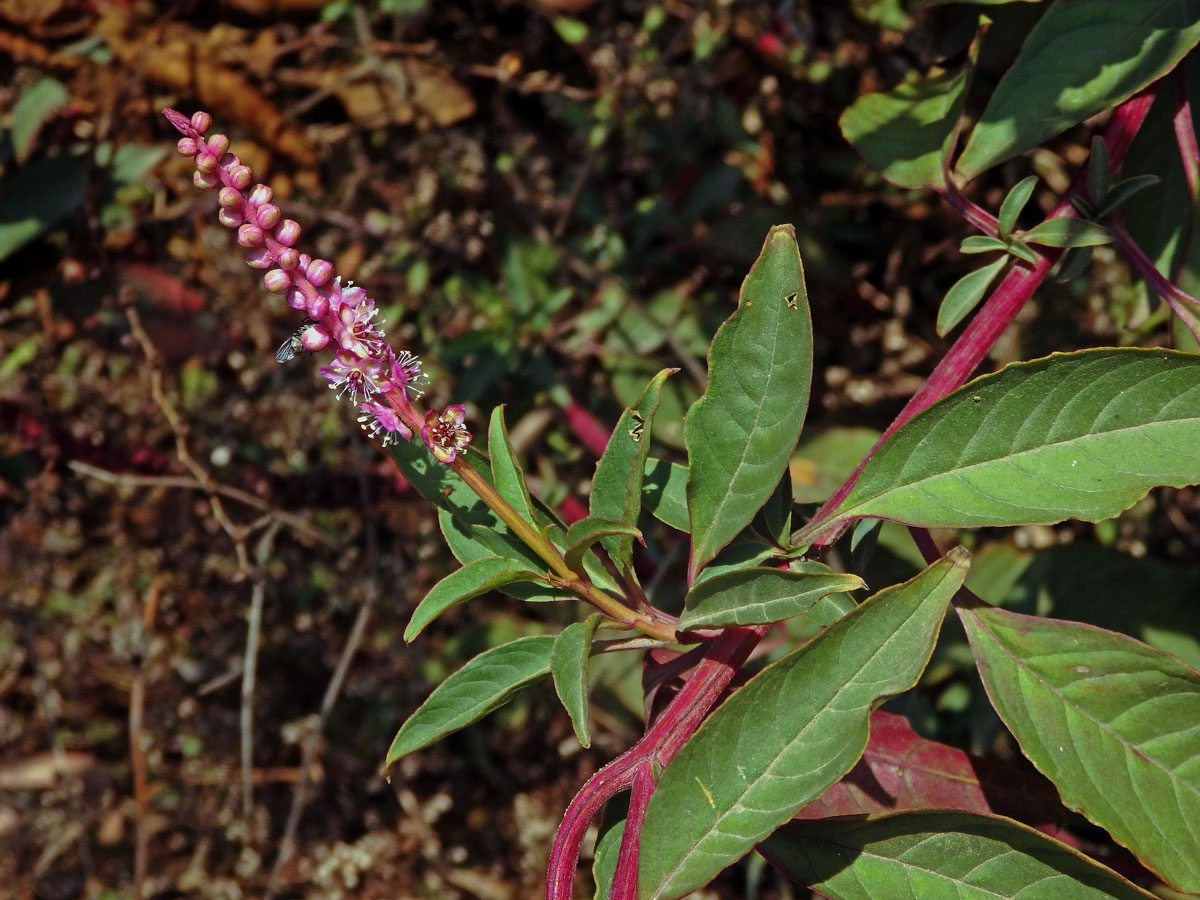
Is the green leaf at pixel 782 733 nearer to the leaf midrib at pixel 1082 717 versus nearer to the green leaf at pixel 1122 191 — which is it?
the leaf midrib at pixel 1082 717

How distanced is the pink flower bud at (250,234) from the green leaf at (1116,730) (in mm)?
1024

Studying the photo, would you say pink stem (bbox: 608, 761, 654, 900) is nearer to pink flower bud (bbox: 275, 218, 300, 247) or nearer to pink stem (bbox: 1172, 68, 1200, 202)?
pink flower bud (bbox: 275, 218, 300, 247)

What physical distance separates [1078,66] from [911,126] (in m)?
0.29

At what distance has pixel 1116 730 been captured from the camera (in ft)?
4.08

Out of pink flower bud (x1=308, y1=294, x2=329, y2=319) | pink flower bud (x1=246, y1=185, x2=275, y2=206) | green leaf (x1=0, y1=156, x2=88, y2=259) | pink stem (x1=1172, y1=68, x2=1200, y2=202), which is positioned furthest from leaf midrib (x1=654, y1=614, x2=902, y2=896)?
green leaf (x1=0, y1=156, x2=88, y2=259)

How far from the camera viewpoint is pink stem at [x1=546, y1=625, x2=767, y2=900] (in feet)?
3.67

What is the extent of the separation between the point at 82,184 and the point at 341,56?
0.77m

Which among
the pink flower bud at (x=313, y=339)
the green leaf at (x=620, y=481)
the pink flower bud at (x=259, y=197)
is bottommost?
the green leaf at (x=620, y=481)

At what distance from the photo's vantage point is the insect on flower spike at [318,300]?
1024 mm

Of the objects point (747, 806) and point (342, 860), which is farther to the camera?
point (342, 860)

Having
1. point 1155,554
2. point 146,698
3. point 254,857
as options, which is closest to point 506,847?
point 254,857

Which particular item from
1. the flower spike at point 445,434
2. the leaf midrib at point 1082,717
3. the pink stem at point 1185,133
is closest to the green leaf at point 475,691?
the flower spike at point 445,434

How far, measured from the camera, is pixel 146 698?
2.71 metres

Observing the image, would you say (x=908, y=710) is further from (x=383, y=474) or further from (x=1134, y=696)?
(x=383, y=474)
